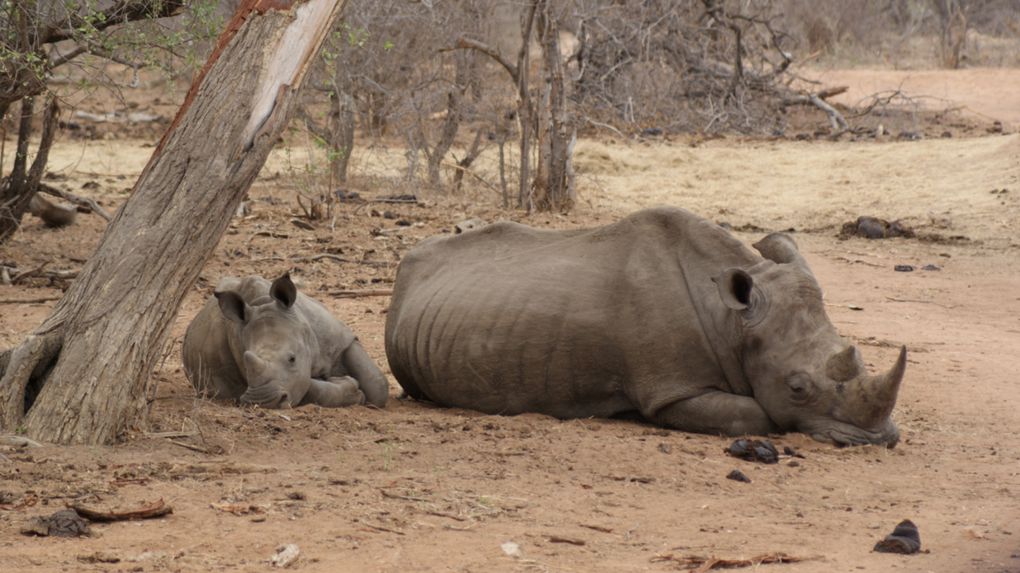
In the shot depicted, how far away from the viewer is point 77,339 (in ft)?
20.0

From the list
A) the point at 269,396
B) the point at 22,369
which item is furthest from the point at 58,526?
the point at 269,396

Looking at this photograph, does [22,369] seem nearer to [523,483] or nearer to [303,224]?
[523,483]

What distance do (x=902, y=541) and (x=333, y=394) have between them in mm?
3742

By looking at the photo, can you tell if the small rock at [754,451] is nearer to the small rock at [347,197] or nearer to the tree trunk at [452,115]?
the small rock at [347,197]

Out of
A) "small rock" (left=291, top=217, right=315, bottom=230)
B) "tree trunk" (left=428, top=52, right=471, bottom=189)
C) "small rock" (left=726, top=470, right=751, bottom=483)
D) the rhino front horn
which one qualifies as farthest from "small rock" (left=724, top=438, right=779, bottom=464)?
"tree trunk" (left=428, top=52, right=471, bottom=189)

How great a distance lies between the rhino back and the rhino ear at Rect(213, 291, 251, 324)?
35.8 inches

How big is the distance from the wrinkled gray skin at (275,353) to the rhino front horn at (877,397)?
273 cm

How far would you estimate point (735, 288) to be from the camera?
285 inches

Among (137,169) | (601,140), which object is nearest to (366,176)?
(137,169)

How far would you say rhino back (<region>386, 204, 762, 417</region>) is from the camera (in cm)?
740

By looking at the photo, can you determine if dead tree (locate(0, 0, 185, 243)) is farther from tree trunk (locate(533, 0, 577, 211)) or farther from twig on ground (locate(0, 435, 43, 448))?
tree trunk (locate(533, 0, 577, 211))

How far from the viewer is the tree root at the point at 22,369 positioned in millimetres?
6074

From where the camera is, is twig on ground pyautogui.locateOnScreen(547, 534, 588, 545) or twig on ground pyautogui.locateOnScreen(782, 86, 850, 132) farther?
twig on ground pyautogui.locateOnScreen(782, 86, 850, 132)

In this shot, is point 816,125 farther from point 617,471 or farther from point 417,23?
point 617,471
